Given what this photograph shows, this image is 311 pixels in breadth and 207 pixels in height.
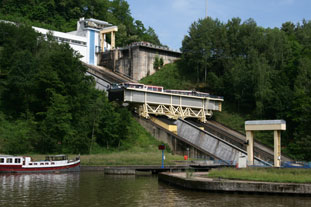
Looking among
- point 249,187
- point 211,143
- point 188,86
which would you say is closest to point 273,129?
point 249,187

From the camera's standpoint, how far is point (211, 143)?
58.0 meters

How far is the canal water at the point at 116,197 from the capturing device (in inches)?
898

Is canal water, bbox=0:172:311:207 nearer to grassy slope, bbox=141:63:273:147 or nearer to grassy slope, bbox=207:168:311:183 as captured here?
grassy slope, bbox=207:168:311:183

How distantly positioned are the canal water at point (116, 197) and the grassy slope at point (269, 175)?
2415 millimetres

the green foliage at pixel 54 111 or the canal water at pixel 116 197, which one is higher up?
the green foliage at pixel 54 111

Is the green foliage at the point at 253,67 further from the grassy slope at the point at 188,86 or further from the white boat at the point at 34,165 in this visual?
the white boat at the point at 34,165

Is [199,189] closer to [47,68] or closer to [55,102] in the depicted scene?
[55,102]

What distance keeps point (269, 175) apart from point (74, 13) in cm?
11050

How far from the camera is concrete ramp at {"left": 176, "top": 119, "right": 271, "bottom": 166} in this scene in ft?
177

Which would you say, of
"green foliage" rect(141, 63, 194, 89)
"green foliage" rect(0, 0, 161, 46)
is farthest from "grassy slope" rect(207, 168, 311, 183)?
"green foliage" rect(0, 0, 161, 46)

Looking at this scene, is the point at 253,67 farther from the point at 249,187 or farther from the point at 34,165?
the point at 249,187

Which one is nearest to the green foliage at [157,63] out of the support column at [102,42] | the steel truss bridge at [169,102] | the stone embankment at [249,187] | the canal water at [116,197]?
the support column at [102,42]

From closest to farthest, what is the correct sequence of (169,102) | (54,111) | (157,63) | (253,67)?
(54,111), (169,102), (253,67), (157,63)

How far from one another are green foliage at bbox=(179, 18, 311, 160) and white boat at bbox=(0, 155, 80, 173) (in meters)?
34.5
